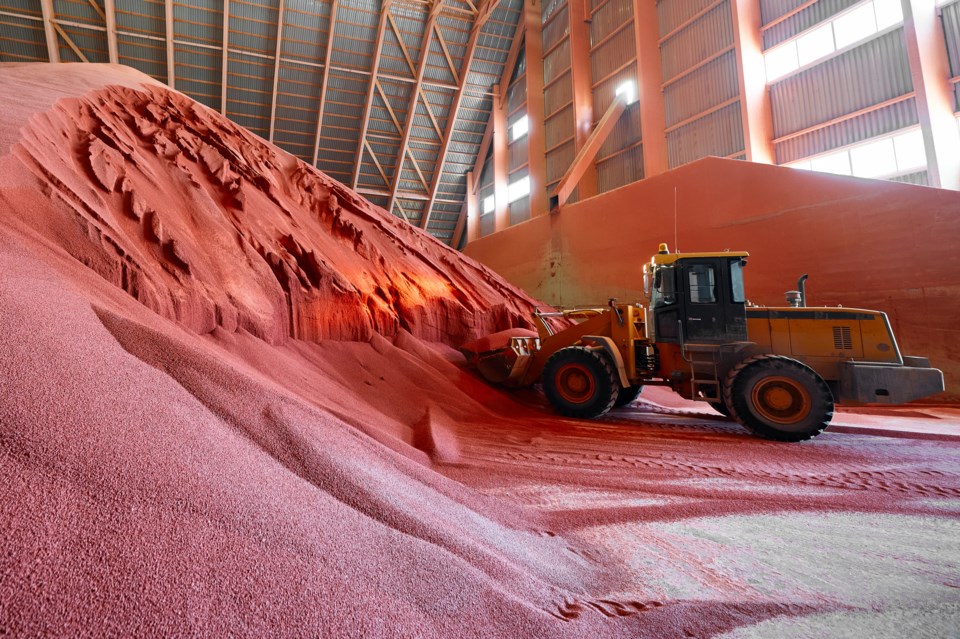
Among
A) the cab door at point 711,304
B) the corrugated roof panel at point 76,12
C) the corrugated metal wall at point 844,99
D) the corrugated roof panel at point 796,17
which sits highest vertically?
the corrugated roof panel at point 76,12

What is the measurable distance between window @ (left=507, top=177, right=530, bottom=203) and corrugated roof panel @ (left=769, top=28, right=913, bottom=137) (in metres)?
9.35

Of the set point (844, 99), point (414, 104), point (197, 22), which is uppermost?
point (197, 22)

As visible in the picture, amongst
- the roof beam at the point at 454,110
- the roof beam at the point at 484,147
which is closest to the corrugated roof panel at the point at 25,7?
the roof beam at the point at 454,110

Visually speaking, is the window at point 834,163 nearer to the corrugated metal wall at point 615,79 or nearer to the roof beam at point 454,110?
the corrugated metal wall at point 615,79

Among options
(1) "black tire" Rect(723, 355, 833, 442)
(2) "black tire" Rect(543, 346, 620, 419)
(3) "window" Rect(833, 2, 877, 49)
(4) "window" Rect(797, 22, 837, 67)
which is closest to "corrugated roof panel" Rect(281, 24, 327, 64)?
(4) "window" Rect(797, 22, 837, 67)

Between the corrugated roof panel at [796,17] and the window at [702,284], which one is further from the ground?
the corrugated roof panel at [796,17]

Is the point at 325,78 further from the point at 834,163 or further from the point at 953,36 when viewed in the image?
the point at 953,36

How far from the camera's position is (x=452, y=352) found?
8172 mm

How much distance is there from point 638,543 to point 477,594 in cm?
123

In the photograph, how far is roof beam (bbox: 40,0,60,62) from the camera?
1532 centimetres

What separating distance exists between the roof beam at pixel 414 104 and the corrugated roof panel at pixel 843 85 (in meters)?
12.1

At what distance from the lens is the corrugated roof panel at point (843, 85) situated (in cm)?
1046

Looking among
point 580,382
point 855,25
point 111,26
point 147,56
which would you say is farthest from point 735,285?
point 147,56

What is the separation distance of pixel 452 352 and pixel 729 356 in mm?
4150
